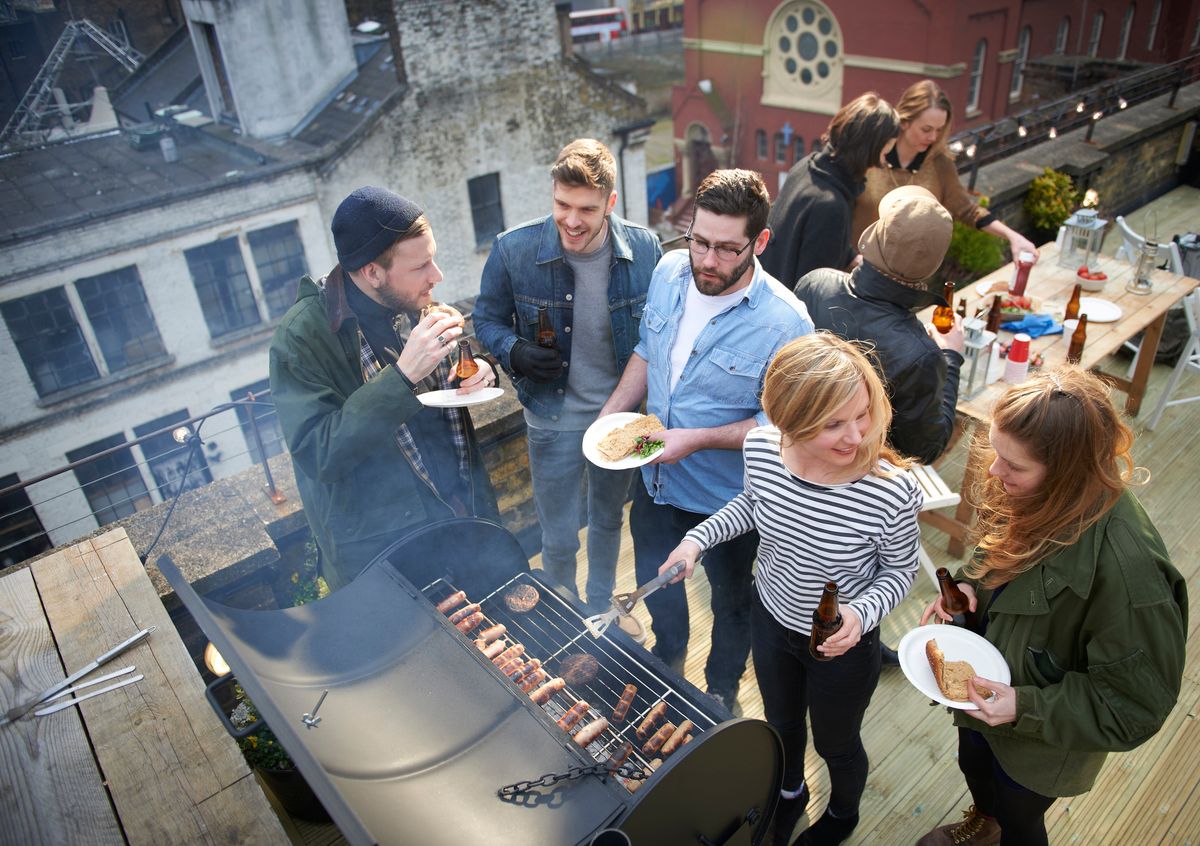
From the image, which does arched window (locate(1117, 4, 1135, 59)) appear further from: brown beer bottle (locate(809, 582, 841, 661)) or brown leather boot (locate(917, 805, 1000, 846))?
brown beer bottle (locate(809, 582, 841, 661))

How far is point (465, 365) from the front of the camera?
9.04ft

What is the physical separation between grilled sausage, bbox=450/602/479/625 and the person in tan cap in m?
1.57

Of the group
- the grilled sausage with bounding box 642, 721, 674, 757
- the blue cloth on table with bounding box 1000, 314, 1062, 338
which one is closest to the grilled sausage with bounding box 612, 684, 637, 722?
the grilled sausage with bounding box 642, 721, 674, 757

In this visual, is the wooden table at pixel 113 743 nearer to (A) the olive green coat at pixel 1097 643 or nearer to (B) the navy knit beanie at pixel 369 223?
(B) the navy knit beanie at pixel 369 223

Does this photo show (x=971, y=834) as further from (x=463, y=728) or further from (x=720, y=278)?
(x=720, y=278)

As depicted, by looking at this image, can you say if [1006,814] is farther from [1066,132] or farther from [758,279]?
[1066,132]

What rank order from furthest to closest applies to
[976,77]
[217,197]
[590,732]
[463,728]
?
[976,77], [217,197], [590,732], [463,728]

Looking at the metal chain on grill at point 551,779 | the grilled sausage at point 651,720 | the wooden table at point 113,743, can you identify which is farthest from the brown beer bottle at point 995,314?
the wooden table at point 113,743

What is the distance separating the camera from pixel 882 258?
8.49ft

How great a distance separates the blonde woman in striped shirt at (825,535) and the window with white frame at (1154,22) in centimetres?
2832

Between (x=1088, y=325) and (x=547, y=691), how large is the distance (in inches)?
161

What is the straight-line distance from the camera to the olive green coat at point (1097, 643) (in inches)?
70.3

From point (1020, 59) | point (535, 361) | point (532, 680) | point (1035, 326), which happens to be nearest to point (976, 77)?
point (1020, 59)

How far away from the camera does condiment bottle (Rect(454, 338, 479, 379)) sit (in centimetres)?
275
